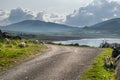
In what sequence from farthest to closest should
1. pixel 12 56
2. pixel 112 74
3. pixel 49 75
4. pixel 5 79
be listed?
pixel 12 56
pixel 112 74
pixel 49 75
pixel 5 79

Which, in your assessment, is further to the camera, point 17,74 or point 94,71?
point 94,71

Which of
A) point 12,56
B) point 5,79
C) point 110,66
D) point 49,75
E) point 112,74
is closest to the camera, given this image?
point 5,79

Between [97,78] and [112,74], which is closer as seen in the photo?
[97,78]

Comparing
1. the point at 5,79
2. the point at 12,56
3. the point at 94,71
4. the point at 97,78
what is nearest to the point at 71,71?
the point at 94,71

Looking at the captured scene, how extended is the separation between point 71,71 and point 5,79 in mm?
7430

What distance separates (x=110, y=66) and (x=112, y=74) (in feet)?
14.6

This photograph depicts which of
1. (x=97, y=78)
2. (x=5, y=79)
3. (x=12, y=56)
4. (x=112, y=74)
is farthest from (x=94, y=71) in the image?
(x=12, y=56)

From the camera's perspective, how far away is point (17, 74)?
26719 millimetres

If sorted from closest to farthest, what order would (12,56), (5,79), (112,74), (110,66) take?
(5,79) < (112,74) < (110,66) < (12,56)

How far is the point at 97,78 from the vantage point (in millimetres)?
25766

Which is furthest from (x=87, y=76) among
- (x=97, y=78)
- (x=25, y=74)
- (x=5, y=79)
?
(x=5, y=79)

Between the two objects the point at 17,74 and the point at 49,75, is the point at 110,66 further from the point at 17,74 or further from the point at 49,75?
the point at 17,74

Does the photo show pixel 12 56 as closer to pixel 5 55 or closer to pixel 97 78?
pixel 5 55

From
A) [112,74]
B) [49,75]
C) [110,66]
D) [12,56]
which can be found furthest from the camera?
[12,56]
